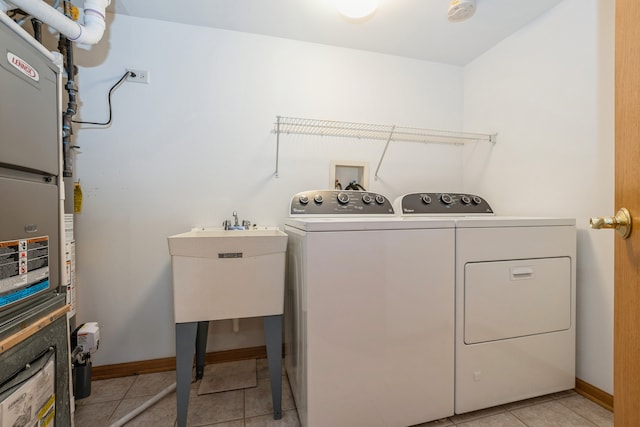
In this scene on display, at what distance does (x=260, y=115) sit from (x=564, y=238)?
204 centimetres

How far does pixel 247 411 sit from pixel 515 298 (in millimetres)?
1532

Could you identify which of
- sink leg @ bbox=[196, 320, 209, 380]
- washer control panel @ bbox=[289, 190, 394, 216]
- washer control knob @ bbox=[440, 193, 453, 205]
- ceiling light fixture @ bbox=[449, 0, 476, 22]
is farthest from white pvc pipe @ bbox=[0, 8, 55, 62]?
washer control knob @ bbox=[440, 193, 453, 205]

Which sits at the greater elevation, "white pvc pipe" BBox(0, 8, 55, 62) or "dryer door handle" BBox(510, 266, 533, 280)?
"white pvc pipe" BBox(0, 8, 55, 62)

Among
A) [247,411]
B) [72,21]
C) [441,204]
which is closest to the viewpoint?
[72,21]

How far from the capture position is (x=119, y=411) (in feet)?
4.61

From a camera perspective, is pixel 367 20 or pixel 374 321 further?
pixel 367 20

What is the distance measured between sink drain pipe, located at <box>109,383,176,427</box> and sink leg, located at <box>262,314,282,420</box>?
2.22ft

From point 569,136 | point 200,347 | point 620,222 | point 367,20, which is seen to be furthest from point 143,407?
point 569,136

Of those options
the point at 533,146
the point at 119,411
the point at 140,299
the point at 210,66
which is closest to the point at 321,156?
the point at 210,66

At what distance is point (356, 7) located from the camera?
1.55m

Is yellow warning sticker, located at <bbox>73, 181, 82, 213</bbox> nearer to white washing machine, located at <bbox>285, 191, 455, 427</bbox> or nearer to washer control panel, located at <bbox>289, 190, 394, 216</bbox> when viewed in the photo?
washer control panel, located at <bbox>289, 190, 394, 216</bbox>

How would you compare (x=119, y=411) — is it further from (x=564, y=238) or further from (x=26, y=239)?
(x=564, y=238)

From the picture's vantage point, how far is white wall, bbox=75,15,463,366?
1.69 meters

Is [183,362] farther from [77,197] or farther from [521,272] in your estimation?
[521,272]
